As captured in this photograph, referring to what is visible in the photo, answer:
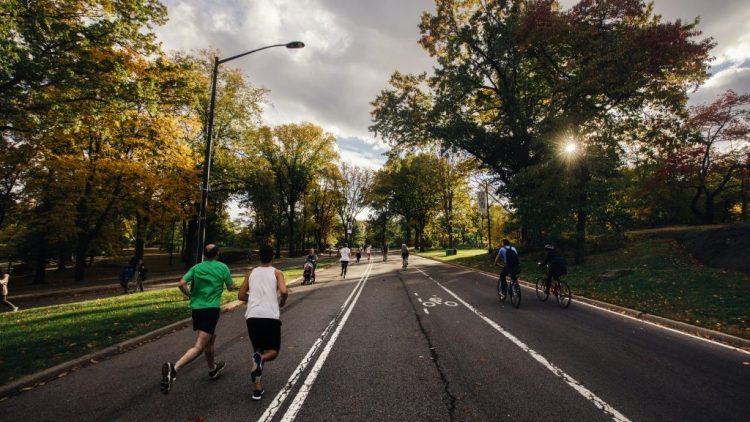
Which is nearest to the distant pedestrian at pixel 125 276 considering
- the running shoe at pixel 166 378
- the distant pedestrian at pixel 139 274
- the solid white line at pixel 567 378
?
the distant pedestrian at pixel 139 274

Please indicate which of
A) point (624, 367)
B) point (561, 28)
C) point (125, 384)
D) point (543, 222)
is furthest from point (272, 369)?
point (561, 28)

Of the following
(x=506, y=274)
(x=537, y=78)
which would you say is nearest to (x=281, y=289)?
(x=506, y=274)

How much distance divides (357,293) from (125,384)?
880 centimetres

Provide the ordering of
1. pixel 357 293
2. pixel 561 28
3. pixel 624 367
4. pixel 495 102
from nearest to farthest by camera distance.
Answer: pixel 624 367, pixel 357 293, pixel 561 28, pixel 495 102

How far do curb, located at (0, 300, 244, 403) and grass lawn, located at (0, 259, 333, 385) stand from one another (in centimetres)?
23

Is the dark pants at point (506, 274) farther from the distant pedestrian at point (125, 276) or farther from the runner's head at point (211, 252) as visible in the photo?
the distant pedestrian at point (125, 276)

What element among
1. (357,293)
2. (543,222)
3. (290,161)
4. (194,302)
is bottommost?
(357,293)

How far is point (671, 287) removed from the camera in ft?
36.2

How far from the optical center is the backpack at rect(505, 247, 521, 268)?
981cm

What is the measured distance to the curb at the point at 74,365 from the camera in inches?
177

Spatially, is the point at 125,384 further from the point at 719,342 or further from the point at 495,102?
the point at 495,102

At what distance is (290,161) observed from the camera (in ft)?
133

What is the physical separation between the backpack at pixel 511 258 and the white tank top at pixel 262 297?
7885 mm

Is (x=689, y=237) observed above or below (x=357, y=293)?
above
